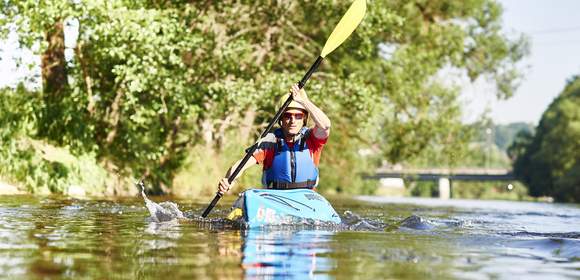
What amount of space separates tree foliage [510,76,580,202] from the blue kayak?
51.4 m

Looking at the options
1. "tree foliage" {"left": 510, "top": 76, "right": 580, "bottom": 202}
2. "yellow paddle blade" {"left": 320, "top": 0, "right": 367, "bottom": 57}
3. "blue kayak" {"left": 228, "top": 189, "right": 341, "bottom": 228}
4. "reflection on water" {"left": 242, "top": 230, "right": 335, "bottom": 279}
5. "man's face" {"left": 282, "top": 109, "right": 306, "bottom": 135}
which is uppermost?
"tree foliage" {"left": 510, "top": 76, "right": 580, "bottom": 202}

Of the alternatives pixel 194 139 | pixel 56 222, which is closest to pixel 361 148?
pixel 194 139

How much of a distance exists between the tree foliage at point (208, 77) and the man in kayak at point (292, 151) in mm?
8053

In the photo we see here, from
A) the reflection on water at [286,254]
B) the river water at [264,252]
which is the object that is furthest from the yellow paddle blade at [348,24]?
the reflection on water at [286,254]

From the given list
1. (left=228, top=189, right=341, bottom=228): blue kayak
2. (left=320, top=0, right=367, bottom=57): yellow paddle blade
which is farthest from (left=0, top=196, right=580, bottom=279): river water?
(left=320, top=0, right=367, bottom=57): yellow paddle blade

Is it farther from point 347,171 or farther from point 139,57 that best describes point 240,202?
point 347,171

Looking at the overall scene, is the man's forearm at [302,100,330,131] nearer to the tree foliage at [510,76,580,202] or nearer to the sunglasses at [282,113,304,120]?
the sunglasses at [282,113,304,120]

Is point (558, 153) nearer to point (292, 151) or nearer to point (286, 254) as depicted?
point (292, 151)

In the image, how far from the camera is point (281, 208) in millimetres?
9375

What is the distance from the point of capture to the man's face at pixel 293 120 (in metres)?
9.94

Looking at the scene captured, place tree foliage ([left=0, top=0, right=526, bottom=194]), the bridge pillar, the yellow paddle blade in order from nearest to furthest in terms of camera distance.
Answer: the yellow paddle blade, tree foliage ([left=0, top=0, right=526, bottom=194]), the bridge pillar

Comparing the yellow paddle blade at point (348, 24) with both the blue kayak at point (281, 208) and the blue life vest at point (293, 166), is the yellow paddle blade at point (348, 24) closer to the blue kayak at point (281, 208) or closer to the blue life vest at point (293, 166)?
the blue life vest at point (293, 166)

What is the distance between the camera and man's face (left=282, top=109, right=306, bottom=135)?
994 cm

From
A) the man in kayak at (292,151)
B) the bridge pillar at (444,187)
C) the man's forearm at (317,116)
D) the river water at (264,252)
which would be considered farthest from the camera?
the bridge pillar at (444,187)
